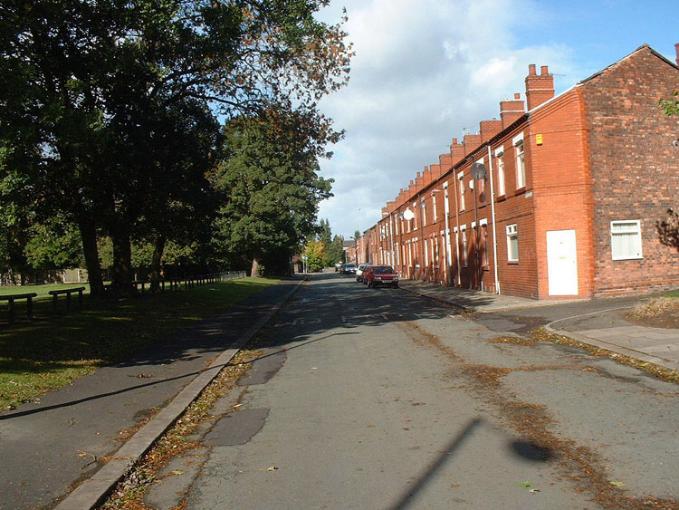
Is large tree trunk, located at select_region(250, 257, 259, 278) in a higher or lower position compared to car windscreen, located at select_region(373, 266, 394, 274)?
higher

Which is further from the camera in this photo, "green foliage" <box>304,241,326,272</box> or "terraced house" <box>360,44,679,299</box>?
"green foliage" <box>304,241,326,272</box>

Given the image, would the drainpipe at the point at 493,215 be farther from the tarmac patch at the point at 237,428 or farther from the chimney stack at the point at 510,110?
the tarmac patch at the point at 237,428

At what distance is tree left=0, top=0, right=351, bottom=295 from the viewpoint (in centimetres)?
1157

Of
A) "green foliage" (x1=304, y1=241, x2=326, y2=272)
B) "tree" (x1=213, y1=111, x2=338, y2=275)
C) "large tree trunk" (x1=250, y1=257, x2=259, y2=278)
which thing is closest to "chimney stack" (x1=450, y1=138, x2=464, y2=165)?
"tree" (x1=213, y1=111, x2=338, y2=275)

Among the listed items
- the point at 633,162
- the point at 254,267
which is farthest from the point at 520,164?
the point at 254,267

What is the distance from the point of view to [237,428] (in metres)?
6.74

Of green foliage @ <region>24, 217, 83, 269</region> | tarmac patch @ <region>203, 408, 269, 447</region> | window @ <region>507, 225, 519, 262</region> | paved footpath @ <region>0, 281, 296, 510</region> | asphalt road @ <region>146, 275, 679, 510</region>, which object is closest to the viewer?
asphalt road @ <region>146, 275, 679, 510</region>

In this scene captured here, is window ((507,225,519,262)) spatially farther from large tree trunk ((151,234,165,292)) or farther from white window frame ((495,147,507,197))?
large tree trunk ((151,234,165,292))

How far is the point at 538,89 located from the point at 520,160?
9.58ft

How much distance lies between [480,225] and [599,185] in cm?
793

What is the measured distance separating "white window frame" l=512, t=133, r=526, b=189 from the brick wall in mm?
2450

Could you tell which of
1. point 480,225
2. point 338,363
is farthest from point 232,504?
point 480,225

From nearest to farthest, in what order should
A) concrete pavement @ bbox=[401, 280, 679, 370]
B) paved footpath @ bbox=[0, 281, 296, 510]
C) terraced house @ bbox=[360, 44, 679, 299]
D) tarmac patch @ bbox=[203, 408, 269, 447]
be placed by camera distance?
paved footpath @ bbox=[0, 281, 296, 510], tarmac patch @ bbox=[203, 408, 269, 447], concrete pavement @ bbox=[401, 280, 679, 370], terraced house @ bbox=[360, 44, 679, 299]

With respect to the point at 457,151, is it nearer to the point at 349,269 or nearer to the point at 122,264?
the point at 122,264
